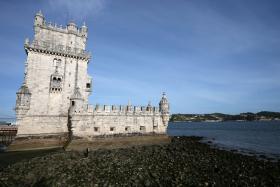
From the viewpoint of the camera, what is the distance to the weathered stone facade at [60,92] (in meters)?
26.6

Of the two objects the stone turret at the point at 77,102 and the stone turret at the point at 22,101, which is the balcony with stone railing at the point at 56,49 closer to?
the stone turret at the point at 22,101

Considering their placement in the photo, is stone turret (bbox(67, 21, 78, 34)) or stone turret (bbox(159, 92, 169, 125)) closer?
stone turret (bbox(67, 21, 78, 34))

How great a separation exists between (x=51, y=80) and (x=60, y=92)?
1922 mm

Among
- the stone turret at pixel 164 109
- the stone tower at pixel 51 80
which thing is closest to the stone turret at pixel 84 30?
the stone tower at pixel 51 80

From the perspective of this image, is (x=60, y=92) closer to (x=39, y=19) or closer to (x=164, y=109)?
(x=39, y=19)

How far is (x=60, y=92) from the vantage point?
28.4 m

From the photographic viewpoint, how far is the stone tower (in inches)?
1039

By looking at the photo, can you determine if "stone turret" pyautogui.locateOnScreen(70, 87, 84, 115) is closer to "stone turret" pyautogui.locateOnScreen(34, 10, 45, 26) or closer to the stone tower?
the stone tower

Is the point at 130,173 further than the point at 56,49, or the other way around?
the point at 56,49

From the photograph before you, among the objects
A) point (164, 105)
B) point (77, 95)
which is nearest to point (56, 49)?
point (77, 95)

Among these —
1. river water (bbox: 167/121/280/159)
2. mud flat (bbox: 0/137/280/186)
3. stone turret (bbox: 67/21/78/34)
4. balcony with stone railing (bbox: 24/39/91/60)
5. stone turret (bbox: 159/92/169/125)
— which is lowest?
river water (bbox: 167/121/280/159)

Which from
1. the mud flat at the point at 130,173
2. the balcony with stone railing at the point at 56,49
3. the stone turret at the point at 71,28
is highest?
the stone turret at the point at 71,28

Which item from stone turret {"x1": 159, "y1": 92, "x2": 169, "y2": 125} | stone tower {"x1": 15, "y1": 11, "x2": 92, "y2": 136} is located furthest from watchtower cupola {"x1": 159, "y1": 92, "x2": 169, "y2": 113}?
stone tower {"x1": 15, "y1": 11, "x2": 92, "y2": 136}

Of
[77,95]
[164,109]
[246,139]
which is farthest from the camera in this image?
[246,139]
